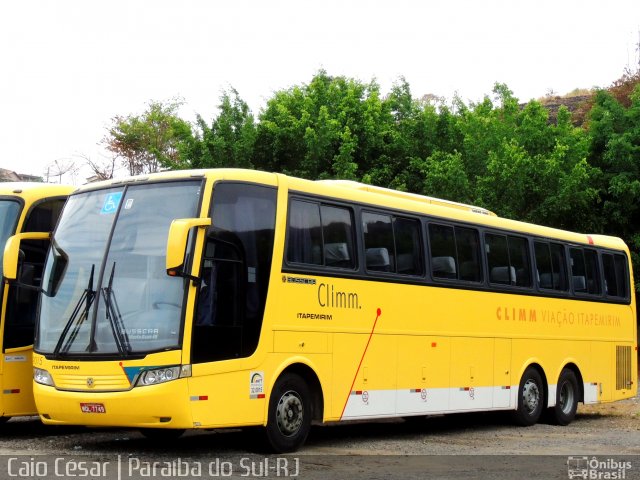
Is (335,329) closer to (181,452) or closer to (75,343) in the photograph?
(181,452)

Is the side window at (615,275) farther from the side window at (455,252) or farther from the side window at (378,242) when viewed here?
the side window at (378,242)

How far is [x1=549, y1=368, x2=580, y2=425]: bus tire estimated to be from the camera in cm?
1870

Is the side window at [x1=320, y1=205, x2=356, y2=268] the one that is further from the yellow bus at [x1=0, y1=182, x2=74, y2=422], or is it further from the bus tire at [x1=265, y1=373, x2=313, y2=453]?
the yellow bus at [x1=0, y1=182, x2=74, y2=422]

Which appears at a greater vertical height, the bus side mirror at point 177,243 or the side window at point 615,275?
the side window at point 615,275

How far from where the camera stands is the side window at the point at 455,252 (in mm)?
15496

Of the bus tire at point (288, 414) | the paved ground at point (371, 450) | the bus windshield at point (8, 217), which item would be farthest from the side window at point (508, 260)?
the bus windshield at point (8, 217)

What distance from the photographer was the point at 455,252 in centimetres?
1599

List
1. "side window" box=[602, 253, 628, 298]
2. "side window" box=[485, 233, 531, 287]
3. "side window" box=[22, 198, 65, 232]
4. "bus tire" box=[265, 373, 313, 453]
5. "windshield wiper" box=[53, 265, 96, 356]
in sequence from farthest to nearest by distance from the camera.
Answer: "side window" box=[602, 253, 628, 298] → "side window" box=[485, 233, 531, 287] → "side window" box=[22, 198, 65, 232] → "bus tire" box=[265, 373, 313, 453] → "windshield wiper" box=[53, 265, 96, 356]

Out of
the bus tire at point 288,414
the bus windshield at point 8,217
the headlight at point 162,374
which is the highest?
the bus windshield at point 8,217

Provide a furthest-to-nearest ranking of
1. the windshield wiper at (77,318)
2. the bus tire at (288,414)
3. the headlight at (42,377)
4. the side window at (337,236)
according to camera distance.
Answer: the side window at (337,236), the bus tire at (288,414), the headlight at (42,377), the windshield wiper at (77,318)

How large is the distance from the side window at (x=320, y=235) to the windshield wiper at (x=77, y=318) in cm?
241

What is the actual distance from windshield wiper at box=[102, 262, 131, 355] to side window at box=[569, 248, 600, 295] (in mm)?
10651

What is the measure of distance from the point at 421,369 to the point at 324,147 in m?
14.7

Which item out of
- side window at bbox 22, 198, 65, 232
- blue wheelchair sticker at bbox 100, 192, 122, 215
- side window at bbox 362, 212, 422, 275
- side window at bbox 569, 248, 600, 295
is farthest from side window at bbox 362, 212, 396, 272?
side window at bbox 569, 248, 600, 295
